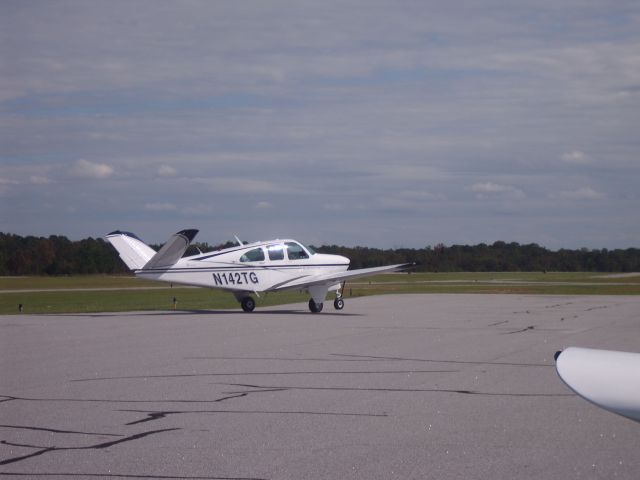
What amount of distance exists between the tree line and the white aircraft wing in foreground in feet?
204

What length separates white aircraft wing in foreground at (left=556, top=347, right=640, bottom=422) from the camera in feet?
13.2

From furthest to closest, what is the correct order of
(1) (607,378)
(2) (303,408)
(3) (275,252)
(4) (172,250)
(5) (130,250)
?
(3) (275,252) → (5) (130,250) → (4) (172,250) → (2) (303,408) → (1) (607,378)

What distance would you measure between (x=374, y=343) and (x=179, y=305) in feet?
59.2

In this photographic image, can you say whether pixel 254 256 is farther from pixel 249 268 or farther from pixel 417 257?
pixel 417 257

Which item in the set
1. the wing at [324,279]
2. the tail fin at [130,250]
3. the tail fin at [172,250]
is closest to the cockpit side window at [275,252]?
the wing at [324,279]

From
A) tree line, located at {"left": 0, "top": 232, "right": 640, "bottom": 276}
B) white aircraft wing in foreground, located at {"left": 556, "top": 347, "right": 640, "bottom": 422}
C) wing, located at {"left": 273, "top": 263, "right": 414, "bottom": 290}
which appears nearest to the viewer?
white aircraft wing in foreground, located at {"left": 556, "top": 347, "right": 640, "bottom": 422}

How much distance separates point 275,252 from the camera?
1080 inches

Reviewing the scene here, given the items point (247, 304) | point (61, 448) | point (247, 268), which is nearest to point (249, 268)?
point (247, 268)

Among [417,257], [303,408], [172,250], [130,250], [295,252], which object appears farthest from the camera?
[417,257]

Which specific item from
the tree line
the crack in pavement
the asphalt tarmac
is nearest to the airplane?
the asphalt tarmac

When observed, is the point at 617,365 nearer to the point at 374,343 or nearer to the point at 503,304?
the point at 374,343

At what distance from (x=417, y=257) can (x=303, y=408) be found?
81.2 metres

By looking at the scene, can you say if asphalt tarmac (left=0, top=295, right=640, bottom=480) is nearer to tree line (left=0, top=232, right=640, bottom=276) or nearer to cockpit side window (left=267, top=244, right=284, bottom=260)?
cockpit side window (left=267, top=244, right=284, bottom=260)

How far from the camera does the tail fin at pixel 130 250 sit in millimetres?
26609
